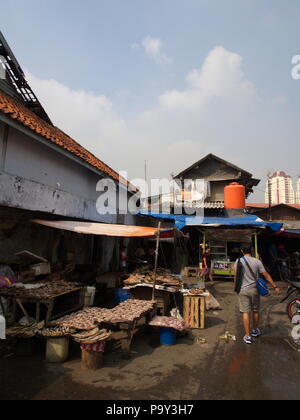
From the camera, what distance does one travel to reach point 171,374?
4.42m

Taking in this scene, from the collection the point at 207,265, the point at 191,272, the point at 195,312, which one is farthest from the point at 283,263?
the point at 195,312

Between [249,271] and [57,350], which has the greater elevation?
[249,271]

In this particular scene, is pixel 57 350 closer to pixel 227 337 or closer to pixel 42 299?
pixel 42 299

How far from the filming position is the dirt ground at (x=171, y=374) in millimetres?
3779

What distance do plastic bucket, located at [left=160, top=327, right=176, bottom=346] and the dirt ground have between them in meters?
0.14

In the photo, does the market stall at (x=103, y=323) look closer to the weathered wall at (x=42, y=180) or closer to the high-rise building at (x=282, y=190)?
the weathered wall at (x=42, y=180)

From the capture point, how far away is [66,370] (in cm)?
→ 446

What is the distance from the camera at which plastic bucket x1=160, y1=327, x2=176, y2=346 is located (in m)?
5.76

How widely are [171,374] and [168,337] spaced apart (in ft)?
4.46

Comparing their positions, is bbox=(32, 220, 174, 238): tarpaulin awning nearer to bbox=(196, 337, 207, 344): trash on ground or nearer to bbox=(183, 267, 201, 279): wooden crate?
bbox=(196, 337, 207, 344): trash on ground

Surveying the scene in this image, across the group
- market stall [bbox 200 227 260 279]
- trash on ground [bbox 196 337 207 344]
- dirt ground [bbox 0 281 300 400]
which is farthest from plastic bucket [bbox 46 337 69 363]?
market stall [bbox 200 227 260 279]

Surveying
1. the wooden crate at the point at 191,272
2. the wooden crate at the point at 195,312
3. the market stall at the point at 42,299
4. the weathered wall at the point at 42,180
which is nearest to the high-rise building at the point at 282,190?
the wooden crate at the point at 191,272
